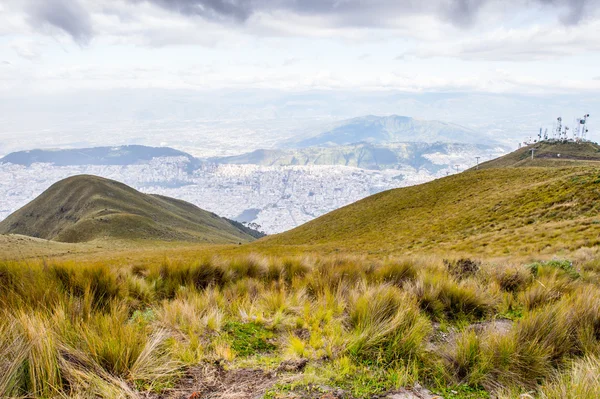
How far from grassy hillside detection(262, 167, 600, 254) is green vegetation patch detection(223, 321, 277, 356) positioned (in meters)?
14.0

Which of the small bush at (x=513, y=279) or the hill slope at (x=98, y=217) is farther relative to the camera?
the hill slope at (x=98, y=217)

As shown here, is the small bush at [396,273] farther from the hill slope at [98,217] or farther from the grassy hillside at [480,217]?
the hill slope at [98,217]

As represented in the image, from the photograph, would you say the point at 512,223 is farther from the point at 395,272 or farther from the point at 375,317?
the point at 375,317

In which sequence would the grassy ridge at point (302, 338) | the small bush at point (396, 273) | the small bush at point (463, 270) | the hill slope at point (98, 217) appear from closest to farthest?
the grassy ridge at point (302, 338)
the small bush at point (396, 273)
the small bush at point (463, 270)
the hill slope at point (98, 217)

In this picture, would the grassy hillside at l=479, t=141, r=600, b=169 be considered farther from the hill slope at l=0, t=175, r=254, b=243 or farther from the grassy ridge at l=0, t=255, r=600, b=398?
the grassy ridge at l=0, t=255, r=600, b=398

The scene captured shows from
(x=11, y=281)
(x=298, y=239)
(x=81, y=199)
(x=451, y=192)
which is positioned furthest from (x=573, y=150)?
(x=81, y=199)

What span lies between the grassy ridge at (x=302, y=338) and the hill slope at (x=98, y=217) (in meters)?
77.8

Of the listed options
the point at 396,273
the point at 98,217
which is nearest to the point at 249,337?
the point at 396,273

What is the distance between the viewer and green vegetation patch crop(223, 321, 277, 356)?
143 inches

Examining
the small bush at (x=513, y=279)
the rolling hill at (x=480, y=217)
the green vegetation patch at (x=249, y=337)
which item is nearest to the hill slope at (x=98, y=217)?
the rolling hill at (x=480, y=217)

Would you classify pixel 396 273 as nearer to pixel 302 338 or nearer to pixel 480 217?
pixel 302 338

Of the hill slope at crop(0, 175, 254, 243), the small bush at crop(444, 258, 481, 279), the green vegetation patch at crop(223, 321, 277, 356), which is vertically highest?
the green vegetation patch at crop(223, 321, 277, 356)

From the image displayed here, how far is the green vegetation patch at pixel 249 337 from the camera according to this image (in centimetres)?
364

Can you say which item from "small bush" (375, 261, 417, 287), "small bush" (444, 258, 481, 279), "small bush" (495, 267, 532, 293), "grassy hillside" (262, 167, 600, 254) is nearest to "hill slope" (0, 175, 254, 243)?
"grassy hillside" (262, 167, 600, 254)
